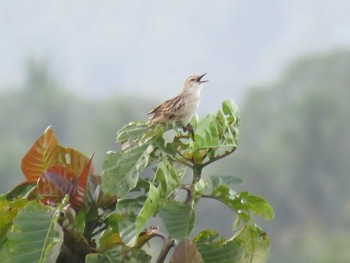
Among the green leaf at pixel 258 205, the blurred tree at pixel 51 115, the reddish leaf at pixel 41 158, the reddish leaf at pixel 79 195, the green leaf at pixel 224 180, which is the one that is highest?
the reddish leaf at pixel 41 158

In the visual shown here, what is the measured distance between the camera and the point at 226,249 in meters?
2.37

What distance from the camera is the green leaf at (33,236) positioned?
2.27m

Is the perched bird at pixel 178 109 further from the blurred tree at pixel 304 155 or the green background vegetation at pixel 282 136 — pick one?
the blurred tree at pixel 304 155

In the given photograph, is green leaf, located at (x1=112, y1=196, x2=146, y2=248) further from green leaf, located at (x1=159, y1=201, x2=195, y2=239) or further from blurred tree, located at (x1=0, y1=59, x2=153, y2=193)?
blurred tree, located at (x1=0, y1=59, x2=153, y2=193)

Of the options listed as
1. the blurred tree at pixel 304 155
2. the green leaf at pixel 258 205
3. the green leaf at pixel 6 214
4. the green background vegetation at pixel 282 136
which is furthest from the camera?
the blurred tree at pixel 304 155

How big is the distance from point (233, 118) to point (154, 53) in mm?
78874

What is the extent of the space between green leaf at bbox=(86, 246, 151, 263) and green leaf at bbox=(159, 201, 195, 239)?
0.07m

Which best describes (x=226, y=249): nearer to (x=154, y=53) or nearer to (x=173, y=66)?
(x=173, y=66)

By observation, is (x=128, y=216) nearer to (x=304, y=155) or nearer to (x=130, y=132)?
(x=130, y=132)

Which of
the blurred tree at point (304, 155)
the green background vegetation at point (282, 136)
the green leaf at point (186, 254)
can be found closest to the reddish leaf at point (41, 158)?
the green leaf at point (186, 254)

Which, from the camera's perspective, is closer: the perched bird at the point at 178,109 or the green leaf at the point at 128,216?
the green leaf at the point at 128,216

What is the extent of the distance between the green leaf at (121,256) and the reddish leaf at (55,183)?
142 mm

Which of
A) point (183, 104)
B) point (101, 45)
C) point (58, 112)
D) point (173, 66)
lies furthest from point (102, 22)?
point (183, 104)

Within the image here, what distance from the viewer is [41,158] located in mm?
2494
